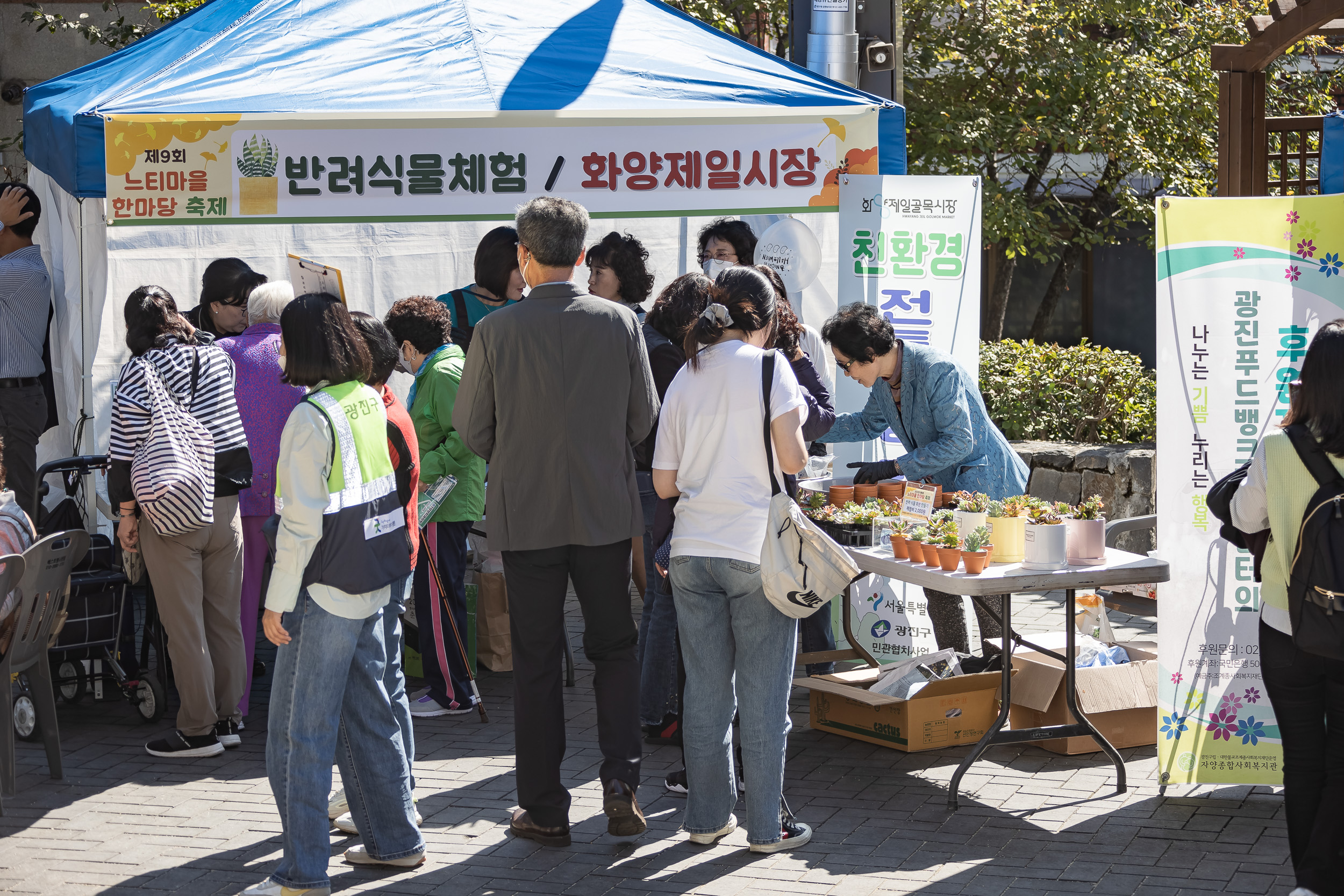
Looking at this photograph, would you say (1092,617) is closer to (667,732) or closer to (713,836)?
(667,732)

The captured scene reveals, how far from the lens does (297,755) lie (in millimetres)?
3945

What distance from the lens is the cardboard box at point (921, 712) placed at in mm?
5348

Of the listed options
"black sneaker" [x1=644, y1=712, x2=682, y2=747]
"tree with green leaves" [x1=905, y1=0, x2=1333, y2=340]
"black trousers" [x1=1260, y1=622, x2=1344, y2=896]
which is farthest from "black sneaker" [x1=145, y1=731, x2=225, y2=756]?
"tree with green leaves" [x1=905, y1=0, x2=1333, y2=340]

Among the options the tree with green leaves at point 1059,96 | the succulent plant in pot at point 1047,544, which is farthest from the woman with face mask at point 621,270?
the tree with green leaves at point 1059,96

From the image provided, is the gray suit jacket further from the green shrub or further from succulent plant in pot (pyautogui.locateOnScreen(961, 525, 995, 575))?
the green shrub

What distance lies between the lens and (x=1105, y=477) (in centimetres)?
858

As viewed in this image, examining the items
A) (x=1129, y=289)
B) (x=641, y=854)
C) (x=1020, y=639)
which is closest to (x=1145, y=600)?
(x=1020, y=639)

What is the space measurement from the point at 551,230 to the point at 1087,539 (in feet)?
6.77

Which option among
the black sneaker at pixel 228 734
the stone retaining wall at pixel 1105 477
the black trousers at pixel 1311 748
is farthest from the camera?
the stone retaining wall at pixel 1105 477

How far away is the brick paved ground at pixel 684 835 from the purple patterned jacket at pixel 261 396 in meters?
1.04

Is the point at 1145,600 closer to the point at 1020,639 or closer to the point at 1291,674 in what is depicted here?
the point at 1020,639

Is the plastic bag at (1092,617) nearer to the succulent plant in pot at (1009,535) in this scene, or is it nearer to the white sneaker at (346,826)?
the succulent plant in pot at (1009,535)

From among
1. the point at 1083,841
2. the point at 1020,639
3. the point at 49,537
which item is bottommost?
the point at 1083,841

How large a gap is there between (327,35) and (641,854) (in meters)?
4.21
